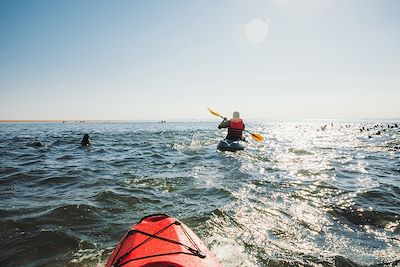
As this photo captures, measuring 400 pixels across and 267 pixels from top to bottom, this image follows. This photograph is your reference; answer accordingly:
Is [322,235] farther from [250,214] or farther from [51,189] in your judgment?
[51,189]

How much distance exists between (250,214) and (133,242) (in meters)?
4.53

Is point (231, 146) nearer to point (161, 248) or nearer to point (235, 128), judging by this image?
point (235, 128)

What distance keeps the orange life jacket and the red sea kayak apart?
50.0 ft

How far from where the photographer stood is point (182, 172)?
43.5 ft

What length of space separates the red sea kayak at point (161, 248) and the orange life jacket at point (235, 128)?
15.2 m

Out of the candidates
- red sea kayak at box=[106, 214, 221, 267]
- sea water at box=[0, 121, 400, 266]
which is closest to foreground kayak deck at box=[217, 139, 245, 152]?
sea water at box=[0, 121, 400, 266]

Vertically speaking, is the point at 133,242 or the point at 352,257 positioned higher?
the point at 133,242

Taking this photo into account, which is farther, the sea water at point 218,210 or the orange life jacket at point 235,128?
the orange life jacket at point 235,128

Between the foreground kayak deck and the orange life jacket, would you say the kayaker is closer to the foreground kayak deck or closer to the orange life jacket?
the orange life jacket

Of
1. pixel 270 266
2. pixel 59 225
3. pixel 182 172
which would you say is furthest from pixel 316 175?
pixel 59 225

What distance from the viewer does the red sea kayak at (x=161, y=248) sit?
3.48 meters

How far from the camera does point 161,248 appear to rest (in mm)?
3768

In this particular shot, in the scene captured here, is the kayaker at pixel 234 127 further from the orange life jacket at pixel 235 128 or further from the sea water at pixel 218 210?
the sea water at pixel 218 210

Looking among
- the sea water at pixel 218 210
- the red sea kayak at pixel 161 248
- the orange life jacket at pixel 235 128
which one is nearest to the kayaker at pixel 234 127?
the orange life jacket at pixel 235 128
